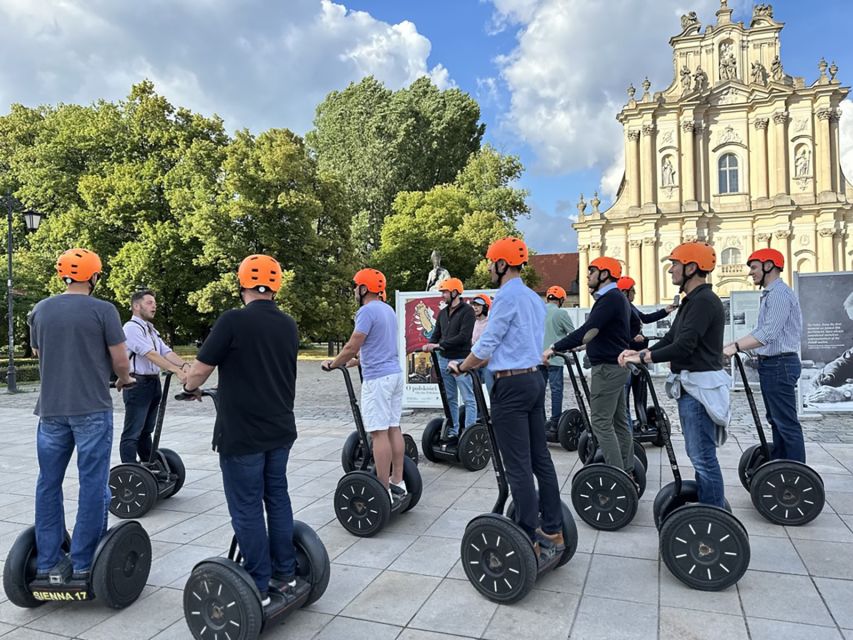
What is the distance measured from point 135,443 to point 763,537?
5.37 meters

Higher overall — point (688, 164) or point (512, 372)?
point (688, 164)

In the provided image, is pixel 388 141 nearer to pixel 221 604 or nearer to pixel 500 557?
pixel 500 557

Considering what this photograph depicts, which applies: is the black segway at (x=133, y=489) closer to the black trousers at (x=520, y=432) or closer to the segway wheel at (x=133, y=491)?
the segway wheel at (x=133, y=491)

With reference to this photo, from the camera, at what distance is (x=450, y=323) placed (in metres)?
7.48

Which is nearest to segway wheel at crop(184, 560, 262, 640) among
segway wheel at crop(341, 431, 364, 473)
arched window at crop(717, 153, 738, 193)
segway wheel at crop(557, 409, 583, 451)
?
segway wheel at crop(341, 431, 364, 473)

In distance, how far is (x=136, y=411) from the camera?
5.63 meters

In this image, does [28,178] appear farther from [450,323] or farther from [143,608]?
[143,608]

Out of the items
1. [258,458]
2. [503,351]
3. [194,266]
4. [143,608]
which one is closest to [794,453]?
[503,351]

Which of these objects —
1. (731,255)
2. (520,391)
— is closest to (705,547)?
(520,391)

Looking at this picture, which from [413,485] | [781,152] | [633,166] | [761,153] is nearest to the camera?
[413,485]

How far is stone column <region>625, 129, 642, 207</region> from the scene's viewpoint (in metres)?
44.6

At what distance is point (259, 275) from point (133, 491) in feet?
10.5

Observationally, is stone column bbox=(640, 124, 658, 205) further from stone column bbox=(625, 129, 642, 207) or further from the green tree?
the green tree

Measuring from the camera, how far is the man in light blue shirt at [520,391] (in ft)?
12.0
